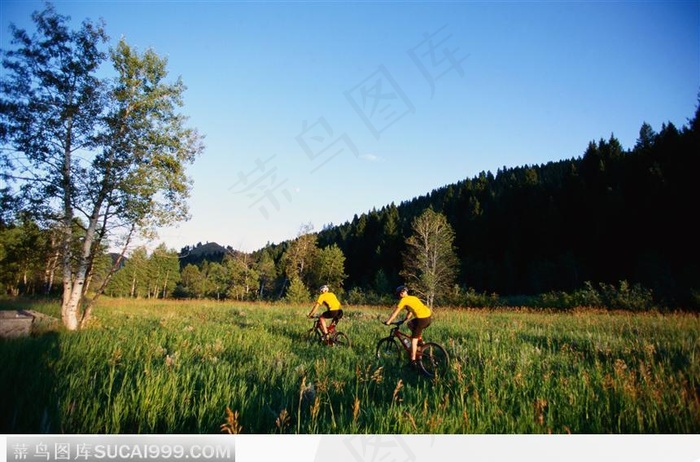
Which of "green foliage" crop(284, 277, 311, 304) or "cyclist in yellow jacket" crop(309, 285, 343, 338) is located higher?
"cyclist in yellow jacket" crop(309, 285, 343, 338)

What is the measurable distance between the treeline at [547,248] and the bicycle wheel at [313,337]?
211 inches

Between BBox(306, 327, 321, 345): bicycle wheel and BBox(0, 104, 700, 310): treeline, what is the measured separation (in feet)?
17.6

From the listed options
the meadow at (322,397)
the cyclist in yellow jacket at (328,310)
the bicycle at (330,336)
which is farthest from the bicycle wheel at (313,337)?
the meadow at (322,397)

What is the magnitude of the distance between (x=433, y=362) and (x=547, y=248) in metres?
48.6

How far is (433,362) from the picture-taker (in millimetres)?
6391

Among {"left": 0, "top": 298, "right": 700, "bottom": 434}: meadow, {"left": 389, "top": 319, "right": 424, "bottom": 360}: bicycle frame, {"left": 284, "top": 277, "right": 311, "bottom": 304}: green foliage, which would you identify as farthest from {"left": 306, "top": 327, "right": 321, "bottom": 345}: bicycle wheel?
{"left": 284, "top": 277, "right": 311, "bottom": 304}: green foliage

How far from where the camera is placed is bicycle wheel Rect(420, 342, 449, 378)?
627 cm

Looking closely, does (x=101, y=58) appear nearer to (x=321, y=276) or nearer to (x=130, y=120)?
(x=130, y=120)

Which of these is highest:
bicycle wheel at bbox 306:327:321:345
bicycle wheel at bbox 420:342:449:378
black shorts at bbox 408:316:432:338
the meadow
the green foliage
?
black shorts at bbox 408:316:432:338

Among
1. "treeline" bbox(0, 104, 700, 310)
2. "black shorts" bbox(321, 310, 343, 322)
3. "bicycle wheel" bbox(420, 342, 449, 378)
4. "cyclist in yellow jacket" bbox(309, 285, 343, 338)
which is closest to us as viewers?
"bicycle wheel" bbox(420, 342, 449, 378)

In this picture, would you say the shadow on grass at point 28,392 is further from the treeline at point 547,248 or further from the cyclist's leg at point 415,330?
the cyclist's leg at point 415,330

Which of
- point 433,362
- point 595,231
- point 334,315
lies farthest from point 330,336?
point 595,231

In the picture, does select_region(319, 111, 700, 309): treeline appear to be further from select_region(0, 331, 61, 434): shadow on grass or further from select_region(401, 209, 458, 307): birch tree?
select_region(0, 331, 61, 434): shadow on grass

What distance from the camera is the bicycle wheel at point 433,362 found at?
6268mm
